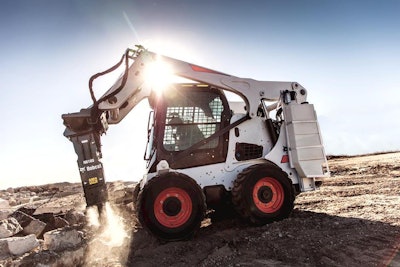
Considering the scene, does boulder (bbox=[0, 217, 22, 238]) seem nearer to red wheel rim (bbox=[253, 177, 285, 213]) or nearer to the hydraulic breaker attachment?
the hydraulic breaker attachment

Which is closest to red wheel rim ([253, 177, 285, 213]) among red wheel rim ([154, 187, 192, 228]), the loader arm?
red wheel rim ([154, 187, 192, 228])

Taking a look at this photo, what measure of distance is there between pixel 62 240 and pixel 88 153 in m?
1.61

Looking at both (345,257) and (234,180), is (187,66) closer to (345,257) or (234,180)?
(234,180)

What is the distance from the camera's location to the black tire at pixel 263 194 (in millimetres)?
6219

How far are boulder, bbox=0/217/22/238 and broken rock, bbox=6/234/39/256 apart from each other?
2.82 ft

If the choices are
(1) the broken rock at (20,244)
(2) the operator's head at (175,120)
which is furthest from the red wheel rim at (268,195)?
(1) the broken rock at (20,244)

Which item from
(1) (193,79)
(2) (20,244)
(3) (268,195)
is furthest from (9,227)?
(3) (268,195)

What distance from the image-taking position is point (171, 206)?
5.89 meters

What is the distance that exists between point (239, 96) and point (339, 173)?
7466mm

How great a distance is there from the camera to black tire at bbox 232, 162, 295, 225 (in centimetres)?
622

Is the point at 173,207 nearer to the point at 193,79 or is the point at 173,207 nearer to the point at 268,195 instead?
the point at 268,195

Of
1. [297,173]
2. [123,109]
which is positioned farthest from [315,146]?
[123,109]

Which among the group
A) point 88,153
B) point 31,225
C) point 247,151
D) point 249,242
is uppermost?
point 88,153

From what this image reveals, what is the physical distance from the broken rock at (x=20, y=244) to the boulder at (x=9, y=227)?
0.86 metres
